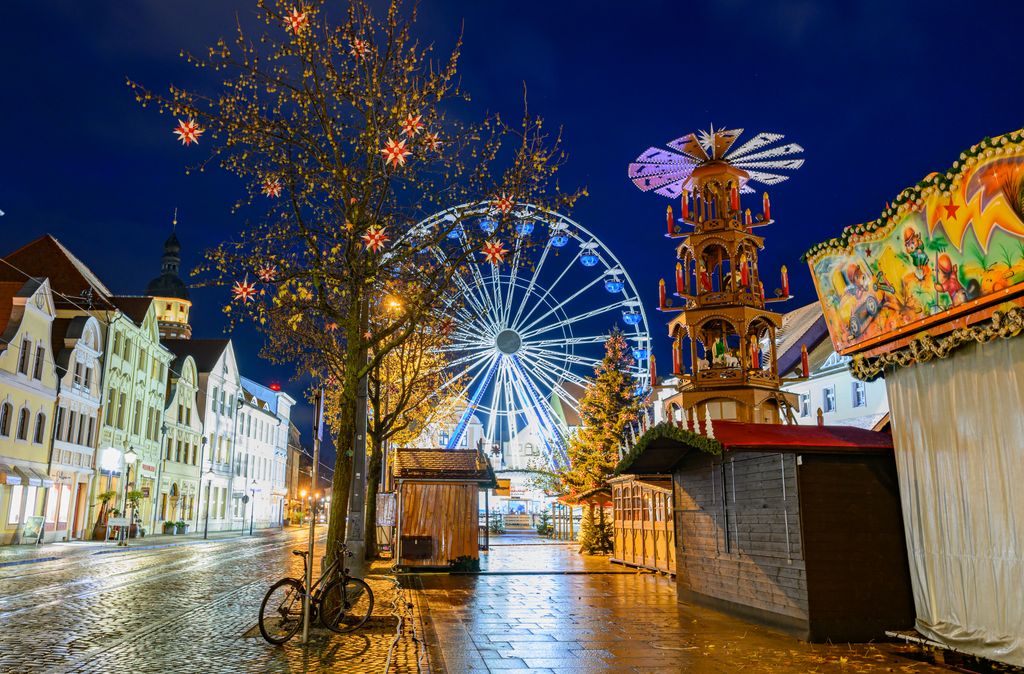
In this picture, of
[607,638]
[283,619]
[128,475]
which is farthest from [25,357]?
[607,638]

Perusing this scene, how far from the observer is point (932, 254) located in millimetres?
9406

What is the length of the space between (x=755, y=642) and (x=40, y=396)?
1320 inches

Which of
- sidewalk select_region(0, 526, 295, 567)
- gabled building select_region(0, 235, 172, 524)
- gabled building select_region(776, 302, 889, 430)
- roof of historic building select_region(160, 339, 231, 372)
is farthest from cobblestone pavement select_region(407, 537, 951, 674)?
roof of historic building select_region(160, 339, 231, 372)

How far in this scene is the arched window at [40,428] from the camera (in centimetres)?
3509

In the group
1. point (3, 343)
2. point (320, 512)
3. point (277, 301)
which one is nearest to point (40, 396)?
point (3, 343)

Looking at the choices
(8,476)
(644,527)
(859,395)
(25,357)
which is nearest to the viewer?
(644,527)

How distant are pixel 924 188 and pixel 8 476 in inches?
1307

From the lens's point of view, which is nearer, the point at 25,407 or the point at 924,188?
the point at 924,188

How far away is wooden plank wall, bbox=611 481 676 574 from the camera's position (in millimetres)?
21016

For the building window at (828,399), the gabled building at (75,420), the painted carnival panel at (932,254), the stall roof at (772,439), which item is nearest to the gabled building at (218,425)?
the gabled building at (75,420)

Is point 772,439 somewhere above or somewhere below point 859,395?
below

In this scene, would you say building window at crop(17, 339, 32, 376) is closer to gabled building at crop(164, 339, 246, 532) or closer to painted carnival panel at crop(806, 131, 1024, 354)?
gabled building at crop(164, 339, 246, 532)

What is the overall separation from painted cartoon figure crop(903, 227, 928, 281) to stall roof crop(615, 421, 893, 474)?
2.55m

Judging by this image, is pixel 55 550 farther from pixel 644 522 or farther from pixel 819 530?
pixel 819 530
